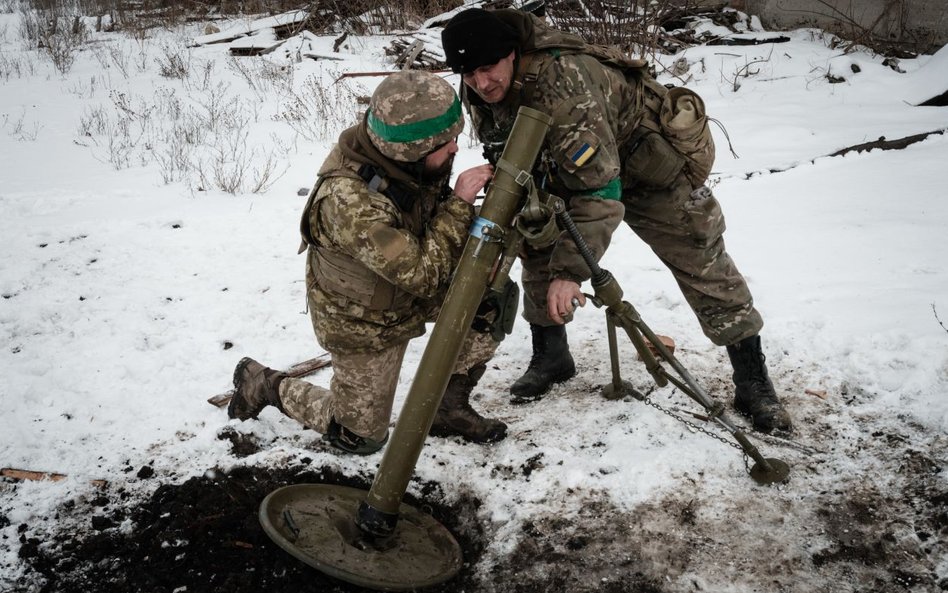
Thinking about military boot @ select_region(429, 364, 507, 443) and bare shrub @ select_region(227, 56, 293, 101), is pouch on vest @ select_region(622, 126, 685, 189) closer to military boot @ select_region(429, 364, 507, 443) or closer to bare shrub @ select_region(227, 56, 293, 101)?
military boot @ select_region(429, 364, 507, 443)

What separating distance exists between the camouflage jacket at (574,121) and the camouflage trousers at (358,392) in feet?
2.71

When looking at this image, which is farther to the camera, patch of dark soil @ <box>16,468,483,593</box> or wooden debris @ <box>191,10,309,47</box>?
wooden debris @ <box>191,10,309,47</box>

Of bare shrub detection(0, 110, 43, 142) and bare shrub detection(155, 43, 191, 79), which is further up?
bare shrub detection(155, 43, 191, 79)

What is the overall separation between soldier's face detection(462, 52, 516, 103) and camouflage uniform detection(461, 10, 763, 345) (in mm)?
44

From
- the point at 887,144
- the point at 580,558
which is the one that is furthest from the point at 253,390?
the point at 887,144

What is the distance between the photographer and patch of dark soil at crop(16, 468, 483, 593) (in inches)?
98.3

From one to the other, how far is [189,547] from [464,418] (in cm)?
133

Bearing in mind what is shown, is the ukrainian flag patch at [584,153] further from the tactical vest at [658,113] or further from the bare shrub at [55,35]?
the bare shrub at [55,35]

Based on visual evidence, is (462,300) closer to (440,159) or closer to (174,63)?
(440,159)

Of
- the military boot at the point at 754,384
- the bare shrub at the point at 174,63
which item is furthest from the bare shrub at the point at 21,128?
the military boot at the point at 754,384

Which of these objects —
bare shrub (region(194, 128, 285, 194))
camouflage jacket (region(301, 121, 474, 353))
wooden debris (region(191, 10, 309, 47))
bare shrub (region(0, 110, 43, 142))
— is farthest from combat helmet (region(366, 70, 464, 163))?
wooden debris (region(191, 10, 309, 47))

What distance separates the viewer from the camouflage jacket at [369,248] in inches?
101

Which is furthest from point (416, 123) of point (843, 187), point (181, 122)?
point (181, 122)

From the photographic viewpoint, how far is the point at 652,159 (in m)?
3.08
